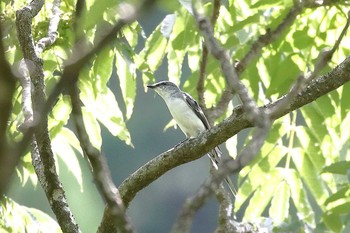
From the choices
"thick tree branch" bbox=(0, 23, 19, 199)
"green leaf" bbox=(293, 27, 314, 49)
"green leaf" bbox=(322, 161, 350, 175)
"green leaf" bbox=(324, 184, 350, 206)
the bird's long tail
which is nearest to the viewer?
"thick tree branch" bbox=(0, 23, 19, 199)

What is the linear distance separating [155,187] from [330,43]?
17.0 metres

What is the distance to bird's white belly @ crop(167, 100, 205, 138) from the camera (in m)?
6.71

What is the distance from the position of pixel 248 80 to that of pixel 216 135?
4.51 ft

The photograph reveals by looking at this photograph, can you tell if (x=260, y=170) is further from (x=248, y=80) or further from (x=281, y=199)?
(x=248, y=80)

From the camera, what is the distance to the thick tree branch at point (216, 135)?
3309 millimetres

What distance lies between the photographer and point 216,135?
11.5 ft

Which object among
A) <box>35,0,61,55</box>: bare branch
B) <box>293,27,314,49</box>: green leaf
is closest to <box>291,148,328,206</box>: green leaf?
<box>293,27,314,49</box>: green leaf

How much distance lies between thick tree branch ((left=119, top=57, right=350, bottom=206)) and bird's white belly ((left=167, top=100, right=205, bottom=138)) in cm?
290

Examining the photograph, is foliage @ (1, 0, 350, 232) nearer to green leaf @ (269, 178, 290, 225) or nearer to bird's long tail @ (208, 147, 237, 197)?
green leaf @ (269, 178, 290, 225)

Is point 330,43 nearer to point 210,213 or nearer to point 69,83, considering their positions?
point 69,83

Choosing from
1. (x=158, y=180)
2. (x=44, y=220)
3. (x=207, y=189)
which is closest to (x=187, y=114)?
(x=44, y=220)

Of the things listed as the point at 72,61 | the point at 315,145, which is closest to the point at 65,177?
the point at 315,145

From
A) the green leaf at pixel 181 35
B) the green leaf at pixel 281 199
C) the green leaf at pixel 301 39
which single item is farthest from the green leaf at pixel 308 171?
the green leaf at pixel 181 35

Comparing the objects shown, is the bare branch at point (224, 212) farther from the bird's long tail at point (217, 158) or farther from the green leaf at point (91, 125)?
the bird's long tail at point (217, 158)
